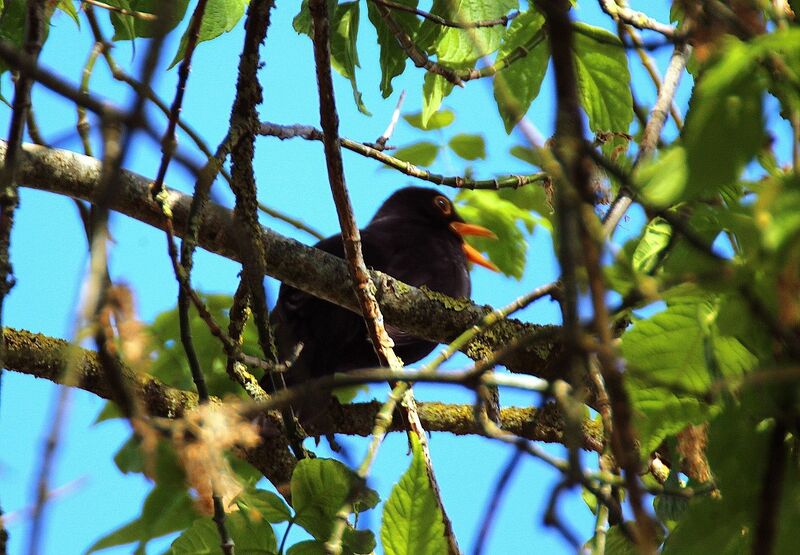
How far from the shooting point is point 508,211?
3391mm

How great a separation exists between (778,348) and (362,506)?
867 mm

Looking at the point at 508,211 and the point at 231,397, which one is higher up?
the point at 508,211

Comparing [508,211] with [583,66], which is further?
[508,211]

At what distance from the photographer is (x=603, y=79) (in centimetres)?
203

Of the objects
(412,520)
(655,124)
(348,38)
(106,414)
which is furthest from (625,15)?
(106,414)

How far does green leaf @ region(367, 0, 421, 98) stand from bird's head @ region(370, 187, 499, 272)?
256 centimetres

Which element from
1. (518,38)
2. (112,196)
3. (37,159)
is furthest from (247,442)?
(37,159)

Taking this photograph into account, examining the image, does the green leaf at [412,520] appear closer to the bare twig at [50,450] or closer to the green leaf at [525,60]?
the bare twig at [50,450]

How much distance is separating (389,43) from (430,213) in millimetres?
2943

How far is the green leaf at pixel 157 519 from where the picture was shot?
1970 millimetres

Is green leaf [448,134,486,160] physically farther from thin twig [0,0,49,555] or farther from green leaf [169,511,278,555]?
thin twig [0,0,49,555]

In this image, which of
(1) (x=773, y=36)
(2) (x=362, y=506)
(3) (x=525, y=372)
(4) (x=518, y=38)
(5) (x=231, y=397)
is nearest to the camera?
(1) (x=773, y=36)

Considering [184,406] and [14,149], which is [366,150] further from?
[14,149]

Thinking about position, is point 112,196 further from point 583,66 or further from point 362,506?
point 583,66
